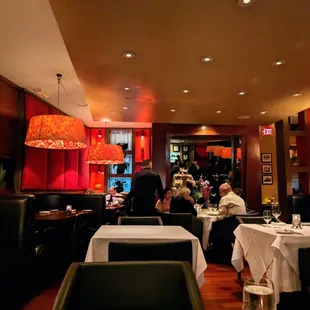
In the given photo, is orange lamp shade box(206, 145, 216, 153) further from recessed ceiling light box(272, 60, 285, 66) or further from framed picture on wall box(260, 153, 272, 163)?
recessed ceiling light box(272, 60, 285, 66)

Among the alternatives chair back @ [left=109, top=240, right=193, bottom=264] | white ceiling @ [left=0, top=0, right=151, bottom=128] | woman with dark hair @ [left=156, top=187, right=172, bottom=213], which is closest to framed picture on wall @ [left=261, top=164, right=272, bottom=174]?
woman with dark hair @ [left=156, top=187, right=172, bottom=213]

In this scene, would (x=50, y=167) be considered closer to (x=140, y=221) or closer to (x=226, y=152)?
(x=140, y=221)

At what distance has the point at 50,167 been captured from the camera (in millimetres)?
7129

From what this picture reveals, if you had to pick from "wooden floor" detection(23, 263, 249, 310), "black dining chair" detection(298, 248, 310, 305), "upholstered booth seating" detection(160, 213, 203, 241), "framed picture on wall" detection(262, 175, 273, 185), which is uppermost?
"framed picture on wall" detection(262, 175, 273, 185)

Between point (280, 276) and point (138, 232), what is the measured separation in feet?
4.29

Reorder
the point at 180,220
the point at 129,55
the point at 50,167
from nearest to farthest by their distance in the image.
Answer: the point at 129,55 → the point at 180,220 → the point at 50,167

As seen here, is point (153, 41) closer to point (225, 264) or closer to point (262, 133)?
point (225, 264)

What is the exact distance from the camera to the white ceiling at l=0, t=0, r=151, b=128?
129 inches

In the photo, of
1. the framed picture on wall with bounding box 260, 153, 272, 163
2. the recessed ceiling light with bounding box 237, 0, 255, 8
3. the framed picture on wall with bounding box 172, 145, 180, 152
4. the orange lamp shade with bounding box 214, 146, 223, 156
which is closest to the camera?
the recessed ceiling light with bounding box 237, 0, 255, 8

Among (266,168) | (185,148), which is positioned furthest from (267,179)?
(185,148)

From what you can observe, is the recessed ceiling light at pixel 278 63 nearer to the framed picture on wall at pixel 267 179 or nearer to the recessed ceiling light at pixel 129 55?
the recessed ceiling light at pixel 129 55

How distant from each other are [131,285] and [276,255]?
189 centimetres

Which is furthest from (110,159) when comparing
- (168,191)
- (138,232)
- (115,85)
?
(138,232)

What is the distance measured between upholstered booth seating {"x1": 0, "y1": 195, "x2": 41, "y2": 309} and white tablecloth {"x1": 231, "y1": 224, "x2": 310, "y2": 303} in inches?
93.7
